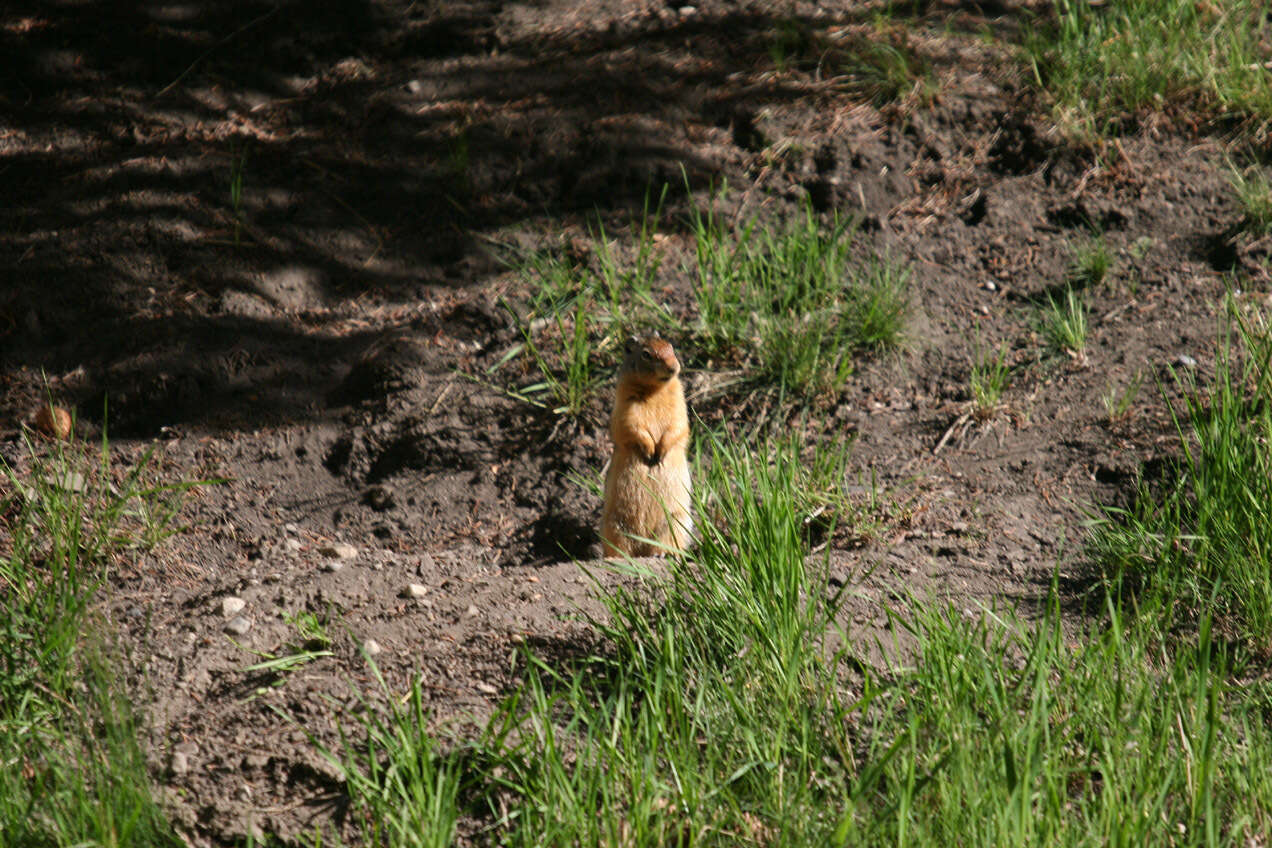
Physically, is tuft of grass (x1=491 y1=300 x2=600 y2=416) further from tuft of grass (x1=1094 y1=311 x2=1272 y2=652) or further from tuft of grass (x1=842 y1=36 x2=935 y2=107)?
tuft of grass (x1=1094 y1=311 x2=1272 y2=652)

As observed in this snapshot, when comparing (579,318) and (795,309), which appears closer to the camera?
(579,318)

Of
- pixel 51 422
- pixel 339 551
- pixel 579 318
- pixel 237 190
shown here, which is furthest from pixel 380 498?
pixel 237 190

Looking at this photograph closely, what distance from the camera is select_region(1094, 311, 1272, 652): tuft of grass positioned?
126 inches

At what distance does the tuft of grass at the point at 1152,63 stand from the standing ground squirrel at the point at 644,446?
104 inches

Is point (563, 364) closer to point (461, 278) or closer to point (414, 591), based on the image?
point (461, 278)

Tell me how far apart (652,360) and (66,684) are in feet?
7.13

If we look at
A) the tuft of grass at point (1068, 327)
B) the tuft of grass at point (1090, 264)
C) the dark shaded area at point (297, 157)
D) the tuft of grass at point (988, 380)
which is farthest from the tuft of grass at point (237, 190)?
the tuft of grass at point (1090, 264)

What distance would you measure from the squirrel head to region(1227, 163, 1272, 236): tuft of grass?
106 inches

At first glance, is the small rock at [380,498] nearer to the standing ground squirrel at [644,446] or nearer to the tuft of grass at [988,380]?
the standing ground squirrel at [644,446]

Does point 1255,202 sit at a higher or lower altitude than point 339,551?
higher

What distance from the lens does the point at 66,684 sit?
3.11m

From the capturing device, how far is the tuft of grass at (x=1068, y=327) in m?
4.78

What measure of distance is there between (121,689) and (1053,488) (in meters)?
3.08

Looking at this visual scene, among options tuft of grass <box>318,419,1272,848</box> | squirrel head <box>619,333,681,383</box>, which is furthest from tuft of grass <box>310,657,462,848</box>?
squirrel head <box>619,333,681,383</box>
